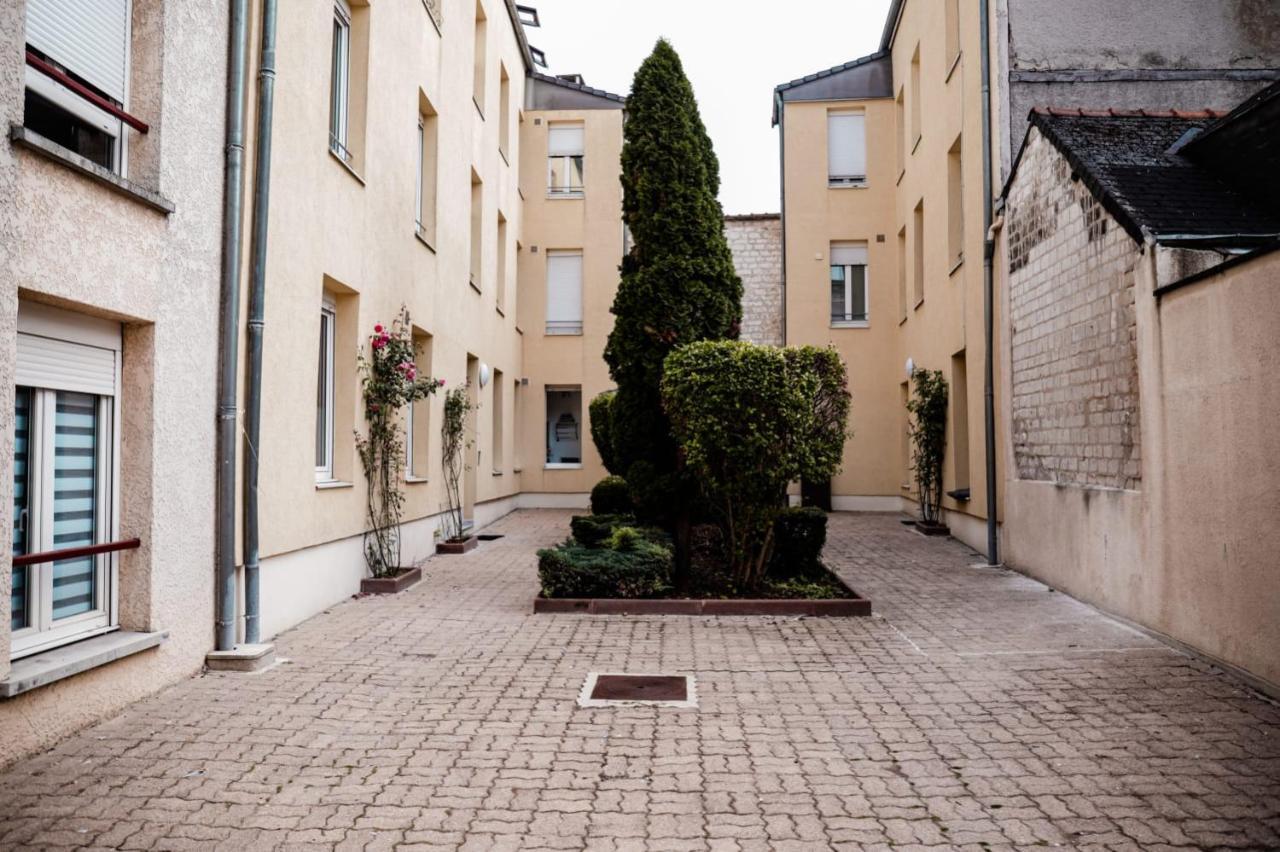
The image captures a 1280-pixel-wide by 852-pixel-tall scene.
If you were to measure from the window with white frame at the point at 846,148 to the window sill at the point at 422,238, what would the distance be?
10.7 meters

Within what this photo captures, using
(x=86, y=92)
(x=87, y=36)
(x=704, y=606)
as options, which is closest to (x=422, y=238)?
(x=704, y=606)

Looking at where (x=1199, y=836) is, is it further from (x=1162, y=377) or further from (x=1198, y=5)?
A: (x=1198, y=5)

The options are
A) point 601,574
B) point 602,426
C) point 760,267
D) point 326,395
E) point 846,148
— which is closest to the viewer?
point 601,574

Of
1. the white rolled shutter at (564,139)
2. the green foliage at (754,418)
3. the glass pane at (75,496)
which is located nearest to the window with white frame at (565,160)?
the white rolled shutter at (564,139)

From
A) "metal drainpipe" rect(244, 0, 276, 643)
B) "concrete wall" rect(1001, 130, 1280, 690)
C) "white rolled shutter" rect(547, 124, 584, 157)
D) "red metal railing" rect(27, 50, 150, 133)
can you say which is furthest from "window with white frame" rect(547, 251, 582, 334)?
"red metal railing" rect(27, 50, 150, 133)

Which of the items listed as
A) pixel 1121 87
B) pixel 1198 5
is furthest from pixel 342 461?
pixel 1198 5

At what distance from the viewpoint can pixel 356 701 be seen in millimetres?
5262

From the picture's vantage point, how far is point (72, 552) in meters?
4.63

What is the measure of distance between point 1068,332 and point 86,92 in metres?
7.83

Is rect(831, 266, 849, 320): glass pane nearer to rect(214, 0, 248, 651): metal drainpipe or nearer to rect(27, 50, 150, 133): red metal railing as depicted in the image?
rect(214, 0, 248, 651): metal drainpipe

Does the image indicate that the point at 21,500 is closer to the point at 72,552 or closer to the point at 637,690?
the point at 72,552

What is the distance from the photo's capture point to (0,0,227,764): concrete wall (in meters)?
4.04

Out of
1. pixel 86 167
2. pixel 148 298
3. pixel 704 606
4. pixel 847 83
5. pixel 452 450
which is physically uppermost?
pixel 847 83

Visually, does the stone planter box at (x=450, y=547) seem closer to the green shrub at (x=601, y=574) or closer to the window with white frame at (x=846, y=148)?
the green shrub at (x=601, y=574)
